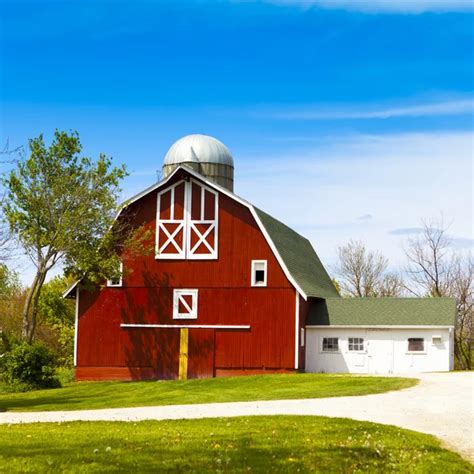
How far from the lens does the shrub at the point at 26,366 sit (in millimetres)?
34469

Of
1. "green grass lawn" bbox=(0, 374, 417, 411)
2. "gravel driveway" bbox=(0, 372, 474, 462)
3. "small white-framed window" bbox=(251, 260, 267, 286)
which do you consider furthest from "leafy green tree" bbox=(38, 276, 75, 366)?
"gravel driveway" bbox=(0, 372, 474, 462)

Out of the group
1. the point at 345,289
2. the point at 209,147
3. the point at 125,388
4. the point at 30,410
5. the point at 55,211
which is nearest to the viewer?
the point at 30,410

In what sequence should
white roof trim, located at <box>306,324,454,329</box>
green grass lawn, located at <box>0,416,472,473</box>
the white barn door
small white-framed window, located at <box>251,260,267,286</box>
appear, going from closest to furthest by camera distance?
green grass lawn, located at <box>0,416,472,473</box> < small white-framed window, located at <box>251,260,267,286</box> < white roof trim, located at <box>306,324,454,329</box> < the white barn door

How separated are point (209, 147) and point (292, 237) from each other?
698 centimetres

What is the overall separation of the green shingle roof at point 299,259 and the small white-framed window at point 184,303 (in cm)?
448

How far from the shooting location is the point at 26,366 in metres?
34.7

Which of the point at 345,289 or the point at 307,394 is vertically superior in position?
the point at 345,289

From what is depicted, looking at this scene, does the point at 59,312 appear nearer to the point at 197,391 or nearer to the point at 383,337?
the point at 383,337

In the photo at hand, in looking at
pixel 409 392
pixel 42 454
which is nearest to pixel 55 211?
pixel 409 392

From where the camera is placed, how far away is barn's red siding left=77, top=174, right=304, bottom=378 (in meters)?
37.2

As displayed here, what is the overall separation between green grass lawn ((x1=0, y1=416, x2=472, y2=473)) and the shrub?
18322mm

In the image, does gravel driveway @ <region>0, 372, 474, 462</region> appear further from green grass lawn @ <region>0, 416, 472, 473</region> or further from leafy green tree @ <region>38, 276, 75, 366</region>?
leafy green tree @ <region>38, 276, 75, 366</region>

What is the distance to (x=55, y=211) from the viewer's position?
35.8m

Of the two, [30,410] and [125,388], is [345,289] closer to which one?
[125,388]
